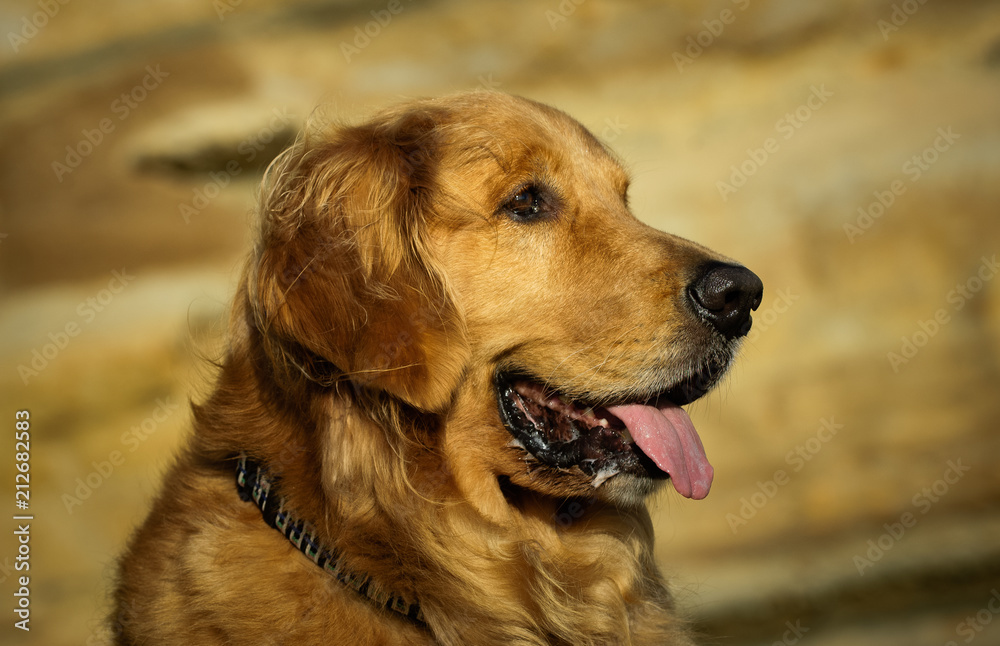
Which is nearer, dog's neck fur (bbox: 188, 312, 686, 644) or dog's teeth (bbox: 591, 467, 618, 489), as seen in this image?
dog's neck fur (bbox: 188, 312, 686, 644)

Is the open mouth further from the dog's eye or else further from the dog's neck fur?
the dog's eye

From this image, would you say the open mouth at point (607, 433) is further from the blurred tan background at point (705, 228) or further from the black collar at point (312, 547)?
the blurred tan background at point (705, 228)

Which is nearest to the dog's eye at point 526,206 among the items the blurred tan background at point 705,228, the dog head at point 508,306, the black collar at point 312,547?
the dog head at point 508,306

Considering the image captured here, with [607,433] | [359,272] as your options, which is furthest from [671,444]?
[359,272]

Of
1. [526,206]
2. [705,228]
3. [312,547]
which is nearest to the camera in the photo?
[312,547]

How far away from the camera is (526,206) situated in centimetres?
307

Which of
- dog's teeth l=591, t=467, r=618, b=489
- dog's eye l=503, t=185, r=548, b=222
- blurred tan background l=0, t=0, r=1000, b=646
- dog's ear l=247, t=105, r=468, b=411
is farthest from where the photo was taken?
blurred tan background l=0, t=0, r=1000, b=646

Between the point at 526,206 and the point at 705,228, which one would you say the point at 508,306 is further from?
the point at 705,228

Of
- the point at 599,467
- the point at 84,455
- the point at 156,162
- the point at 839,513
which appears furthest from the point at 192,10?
the point at 839,513

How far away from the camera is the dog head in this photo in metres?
2.73

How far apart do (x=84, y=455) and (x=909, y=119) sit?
734cm

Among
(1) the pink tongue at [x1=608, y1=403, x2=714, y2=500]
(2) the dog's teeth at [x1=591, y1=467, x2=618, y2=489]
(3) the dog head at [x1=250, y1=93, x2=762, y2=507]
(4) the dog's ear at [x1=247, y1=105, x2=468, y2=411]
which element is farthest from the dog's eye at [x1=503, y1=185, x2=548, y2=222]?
(2) the dog's teeth at [x1=591, y1=467, x2=618, y2=489]

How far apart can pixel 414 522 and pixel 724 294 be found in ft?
4.27

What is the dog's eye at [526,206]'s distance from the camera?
3.03 meters
